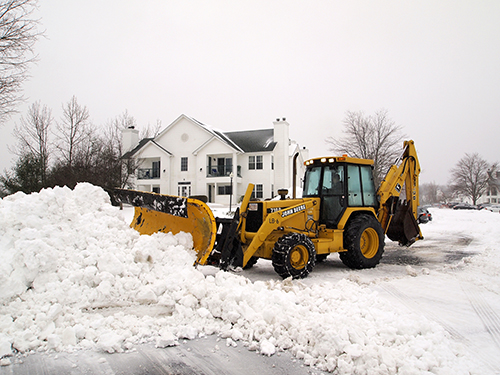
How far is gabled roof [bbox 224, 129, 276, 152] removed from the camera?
31.4 m

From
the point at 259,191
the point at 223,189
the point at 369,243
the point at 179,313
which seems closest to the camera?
the point at 179,313

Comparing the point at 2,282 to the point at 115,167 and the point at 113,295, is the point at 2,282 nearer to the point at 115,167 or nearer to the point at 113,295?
the point at 113,295

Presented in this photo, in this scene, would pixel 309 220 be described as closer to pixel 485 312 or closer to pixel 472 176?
pixel 485 312

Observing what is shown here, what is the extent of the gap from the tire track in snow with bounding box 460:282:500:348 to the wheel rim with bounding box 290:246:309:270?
264cm

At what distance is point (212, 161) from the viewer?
32.6m

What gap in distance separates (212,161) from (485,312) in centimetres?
2850

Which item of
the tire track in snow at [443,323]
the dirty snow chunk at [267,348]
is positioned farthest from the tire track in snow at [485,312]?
the dirty snow chunk at [267,348]

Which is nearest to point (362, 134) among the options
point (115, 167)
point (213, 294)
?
point (115, 167)

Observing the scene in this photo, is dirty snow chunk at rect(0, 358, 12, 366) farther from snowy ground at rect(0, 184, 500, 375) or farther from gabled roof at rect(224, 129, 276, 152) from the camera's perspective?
gabled roof at rect(224, 129, 276, 152)

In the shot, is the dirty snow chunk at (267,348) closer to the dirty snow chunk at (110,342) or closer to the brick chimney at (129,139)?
the dirty snow chunk at (110,342)

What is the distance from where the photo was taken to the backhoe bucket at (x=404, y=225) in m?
9.20

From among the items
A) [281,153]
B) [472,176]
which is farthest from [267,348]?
[472,176]

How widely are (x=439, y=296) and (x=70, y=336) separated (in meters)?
5.24

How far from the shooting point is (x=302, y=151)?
3872cm
